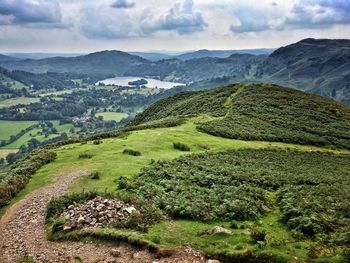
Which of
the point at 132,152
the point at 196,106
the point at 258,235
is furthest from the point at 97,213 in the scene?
the point at 196,106

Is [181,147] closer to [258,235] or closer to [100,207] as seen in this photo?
[100,207]

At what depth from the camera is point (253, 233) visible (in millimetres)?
24156

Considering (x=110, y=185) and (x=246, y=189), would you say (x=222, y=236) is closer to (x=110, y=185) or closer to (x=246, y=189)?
(x=246, y=189)

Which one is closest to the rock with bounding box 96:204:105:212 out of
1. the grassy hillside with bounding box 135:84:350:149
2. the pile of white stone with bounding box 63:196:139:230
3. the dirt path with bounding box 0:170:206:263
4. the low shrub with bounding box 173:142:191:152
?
the pile of white stone with bounding box 63:196:139:230

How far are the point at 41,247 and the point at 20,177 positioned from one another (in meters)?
15.6

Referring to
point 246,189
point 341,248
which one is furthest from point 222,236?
point 246,189

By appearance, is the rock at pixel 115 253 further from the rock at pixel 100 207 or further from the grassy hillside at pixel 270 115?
the grassy hillside at pixel 270 115

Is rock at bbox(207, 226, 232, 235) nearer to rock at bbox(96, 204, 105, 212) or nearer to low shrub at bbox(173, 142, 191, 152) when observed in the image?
rock at bbox(96, 204, 105, 212)

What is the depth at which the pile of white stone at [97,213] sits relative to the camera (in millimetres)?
27312

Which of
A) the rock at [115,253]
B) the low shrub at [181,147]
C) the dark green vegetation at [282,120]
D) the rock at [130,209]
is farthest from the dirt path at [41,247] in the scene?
the dark green vegetation at [282,120]

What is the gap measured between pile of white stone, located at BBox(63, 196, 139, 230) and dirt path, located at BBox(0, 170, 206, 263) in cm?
190

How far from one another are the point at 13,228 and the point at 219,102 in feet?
267

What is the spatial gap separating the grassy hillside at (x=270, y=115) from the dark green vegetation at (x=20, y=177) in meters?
30.2

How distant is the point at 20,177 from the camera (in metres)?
39.5
